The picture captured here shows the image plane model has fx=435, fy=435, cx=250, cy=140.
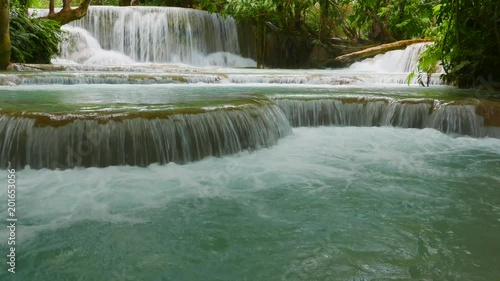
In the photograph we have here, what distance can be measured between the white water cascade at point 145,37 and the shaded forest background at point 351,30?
1.18 meters

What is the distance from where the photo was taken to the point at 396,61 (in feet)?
43.7

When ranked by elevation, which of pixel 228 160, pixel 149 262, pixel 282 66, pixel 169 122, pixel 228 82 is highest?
pixel 282 66

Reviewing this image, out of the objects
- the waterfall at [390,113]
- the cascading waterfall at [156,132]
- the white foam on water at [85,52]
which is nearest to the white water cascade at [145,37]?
the white foam on water at [85,52]

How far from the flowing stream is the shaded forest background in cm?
191

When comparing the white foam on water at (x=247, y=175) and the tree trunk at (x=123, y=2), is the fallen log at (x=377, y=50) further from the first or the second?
the tree trunk at (x=123, y=2)

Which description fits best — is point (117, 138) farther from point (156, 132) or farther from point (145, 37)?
point (145, 37)

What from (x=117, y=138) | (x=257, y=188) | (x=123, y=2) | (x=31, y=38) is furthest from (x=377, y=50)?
(x=123, y=2)

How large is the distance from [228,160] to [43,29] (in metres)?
9.77

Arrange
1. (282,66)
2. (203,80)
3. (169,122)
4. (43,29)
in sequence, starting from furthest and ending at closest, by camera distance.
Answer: (282,66)
(43,29)
(203,80)
(169,122)

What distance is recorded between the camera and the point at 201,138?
436 centimetres

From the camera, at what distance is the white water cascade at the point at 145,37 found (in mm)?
15023

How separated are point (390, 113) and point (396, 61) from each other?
308 inches

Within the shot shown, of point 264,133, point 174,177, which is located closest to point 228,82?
point 264,133

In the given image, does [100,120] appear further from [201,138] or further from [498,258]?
[498,258]
